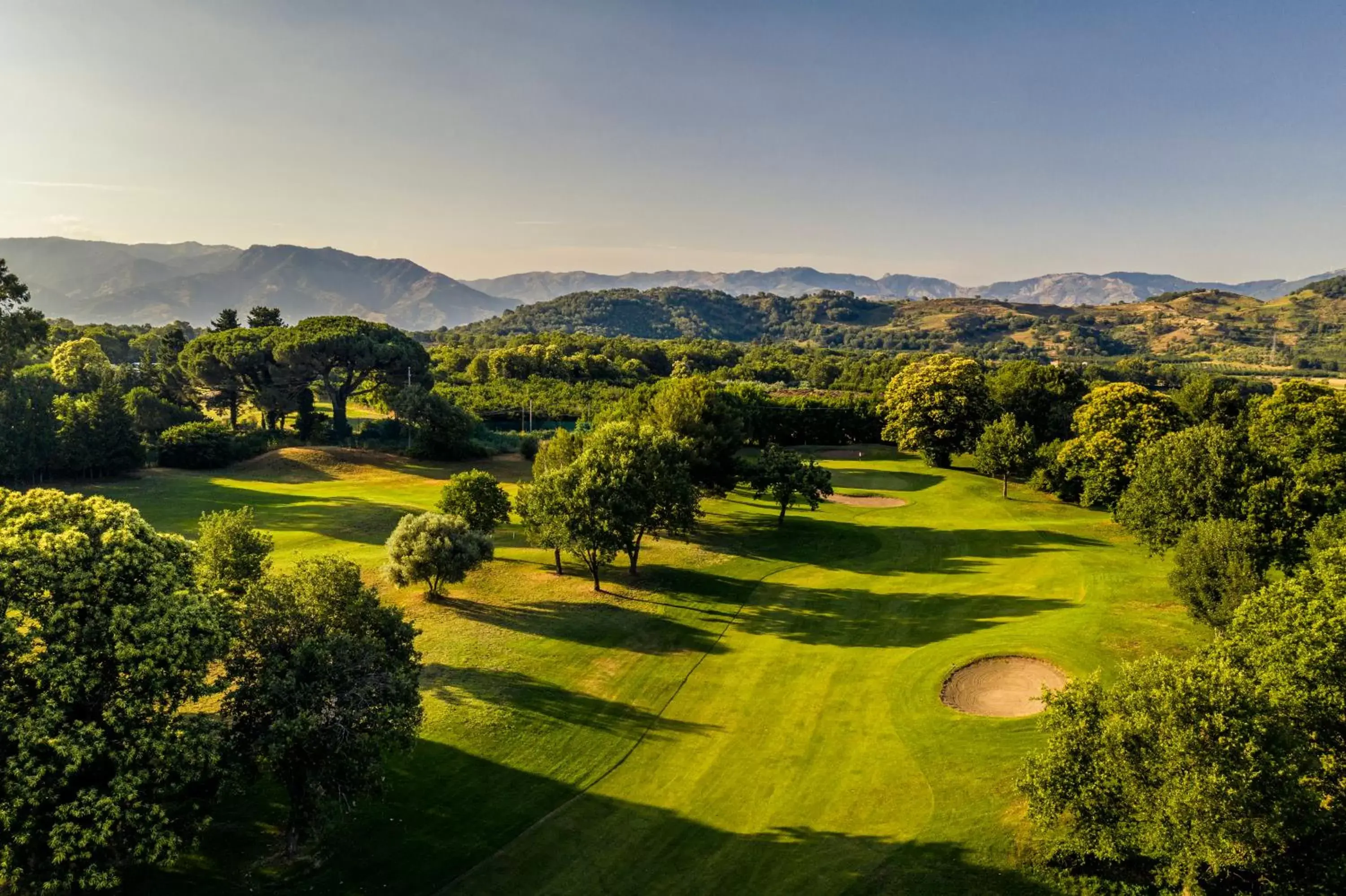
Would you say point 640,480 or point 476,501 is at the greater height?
point 640,480

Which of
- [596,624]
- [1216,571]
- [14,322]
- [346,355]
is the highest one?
[14,322]

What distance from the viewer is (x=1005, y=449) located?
7312cm

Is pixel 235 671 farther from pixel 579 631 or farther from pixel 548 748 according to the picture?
pixel 579 631

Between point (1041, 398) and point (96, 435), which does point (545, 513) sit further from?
point (1041, 398)

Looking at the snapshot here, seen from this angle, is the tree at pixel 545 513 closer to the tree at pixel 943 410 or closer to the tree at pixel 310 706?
the tree at pixel 310 706

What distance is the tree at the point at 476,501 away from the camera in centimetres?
4916

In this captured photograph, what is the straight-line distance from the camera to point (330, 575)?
25.2m

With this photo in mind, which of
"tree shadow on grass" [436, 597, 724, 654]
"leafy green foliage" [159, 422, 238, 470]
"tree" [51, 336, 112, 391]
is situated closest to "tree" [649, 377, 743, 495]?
"tree shadow on grass" [436, 597, 724, 654]

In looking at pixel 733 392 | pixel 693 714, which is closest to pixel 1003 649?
pixel 693 714

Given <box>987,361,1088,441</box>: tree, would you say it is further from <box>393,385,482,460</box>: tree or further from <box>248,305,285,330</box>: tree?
<box>248,305,285,330</box>: tree

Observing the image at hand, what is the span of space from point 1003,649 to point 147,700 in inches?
1495

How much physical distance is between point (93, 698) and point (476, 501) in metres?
32.5

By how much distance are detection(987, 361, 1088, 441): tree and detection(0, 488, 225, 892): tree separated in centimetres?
9348

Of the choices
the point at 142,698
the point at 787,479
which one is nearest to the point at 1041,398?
the point at 787,479
